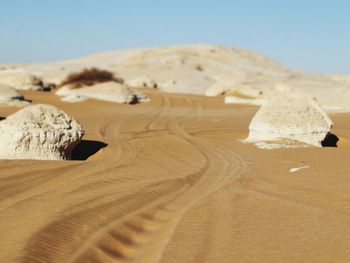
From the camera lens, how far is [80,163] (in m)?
7.68

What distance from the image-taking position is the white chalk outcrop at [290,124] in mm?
10477

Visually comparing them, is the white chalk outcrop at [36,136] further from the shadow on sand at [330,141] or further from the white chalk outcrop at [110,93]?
the white chalk outcrop at [110,93]

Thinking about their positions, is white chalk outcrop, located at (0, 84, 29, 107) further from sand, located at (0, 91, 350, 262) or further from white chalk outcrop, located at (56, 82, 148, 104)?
sand, located at (0, 91, 350, 262)

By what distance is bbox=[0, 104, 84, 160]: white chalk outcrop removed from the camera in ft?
26.6

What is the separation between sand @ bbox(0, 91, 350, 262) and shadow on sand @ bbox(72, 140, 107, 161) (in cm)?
10

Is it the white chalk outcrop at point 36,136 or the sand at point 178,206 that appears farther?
the white chalk outcrop at point 36,136

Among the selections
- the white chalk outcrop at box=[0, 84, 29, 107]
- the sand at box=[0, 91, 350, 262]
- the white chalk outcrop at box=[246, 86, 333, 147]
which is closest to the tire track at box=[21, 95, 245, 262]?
the sand at box=[0, 91, 350, 262]

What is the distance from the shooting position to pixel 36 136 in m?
8.23

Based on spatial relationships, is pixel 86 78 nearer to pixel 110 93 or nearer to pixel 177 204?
pixel 110 93

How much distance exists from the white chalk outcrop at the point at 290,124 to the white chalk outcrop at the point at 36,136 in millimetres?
3991

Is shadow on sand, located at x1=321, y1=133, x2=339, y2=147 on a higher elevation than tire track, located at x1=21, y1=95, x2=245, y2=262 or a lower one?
higher

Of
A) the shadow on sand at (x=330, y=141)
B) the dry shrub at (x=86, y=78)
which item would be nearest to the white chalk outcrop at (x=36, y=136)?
the shadow on sand at (x=330, y=141)

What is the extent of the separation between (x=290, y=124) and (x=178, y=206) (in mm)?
5466

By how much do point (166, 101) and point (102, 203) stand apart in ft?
62.3
